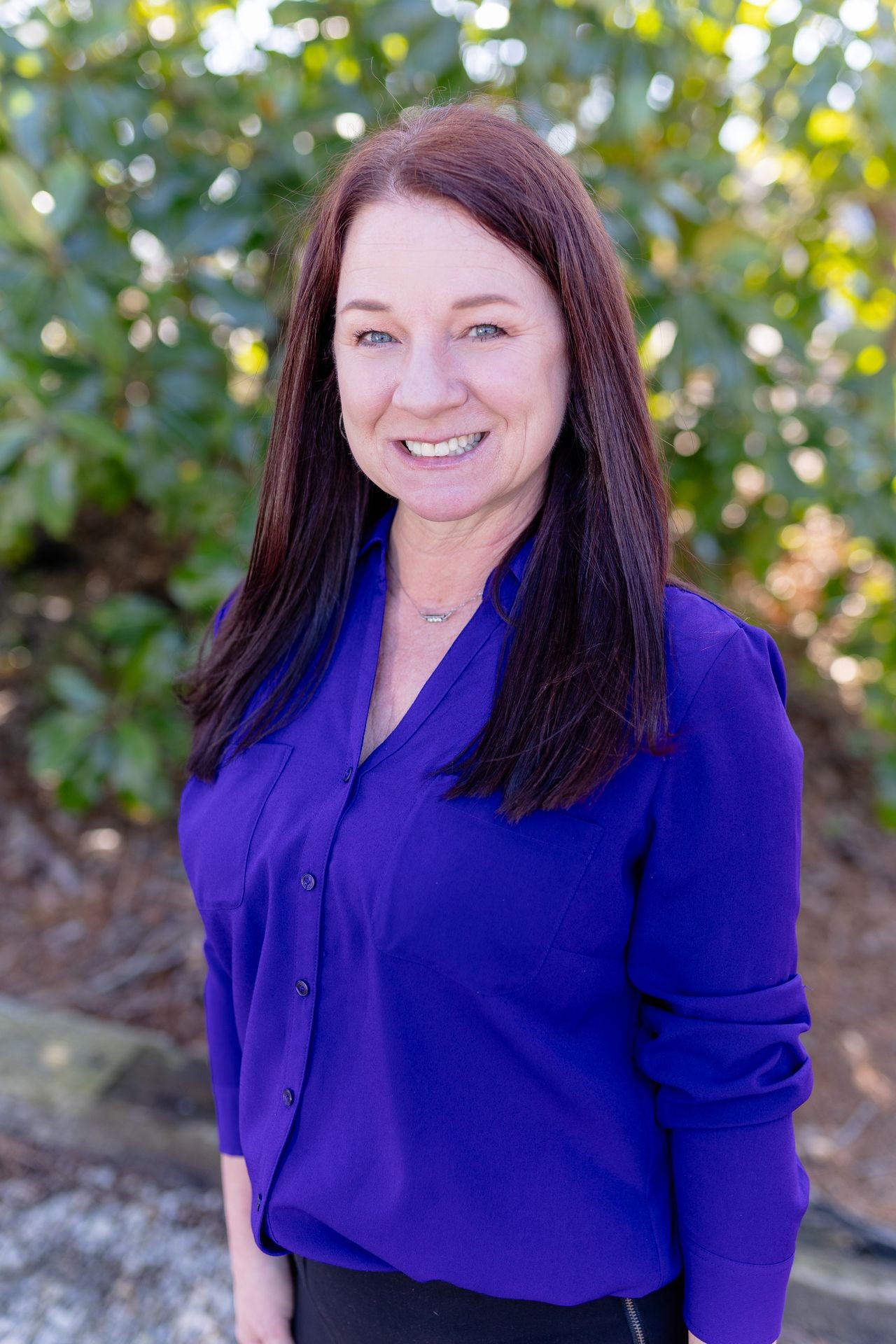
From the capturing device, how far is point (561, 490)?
1168mm

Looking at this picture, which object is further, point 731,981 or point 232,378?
point 232,378

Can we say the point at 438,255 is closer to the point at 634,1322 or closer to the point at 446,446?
the point at 446,446

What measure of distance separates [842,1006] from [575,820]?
7.20ft

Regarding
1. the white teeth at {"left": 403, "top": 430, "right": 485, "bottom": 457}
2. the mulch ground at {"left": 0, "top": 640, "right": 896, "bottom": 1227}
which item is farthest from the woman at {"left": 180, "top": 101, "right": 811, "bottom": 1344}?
the mulch ground at {"left": 0, "top": 640, "right": 896, "bottom": 1227}

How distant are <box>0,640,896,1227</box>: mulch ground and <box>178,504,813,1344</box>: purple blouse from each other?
1.45 meters

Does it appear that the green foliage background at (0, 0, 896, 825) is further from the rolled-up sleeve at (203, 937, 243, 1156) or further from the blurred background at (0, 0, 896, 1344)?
the rolled-up sleeve at (203, 937, 243, 1156)

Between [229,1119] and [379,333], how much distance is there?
3.11 ft

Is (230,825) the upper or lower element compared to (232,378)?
lower

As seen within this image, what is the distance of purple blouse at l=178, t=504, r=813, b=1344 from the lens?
1.02 m

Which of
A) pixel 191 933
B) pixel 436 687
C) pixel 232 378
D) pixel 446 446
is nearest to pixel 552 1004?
pixel 436 687

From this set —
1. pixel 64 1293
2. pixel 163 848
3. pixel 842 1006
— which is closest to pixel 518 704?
pixel 64 1293

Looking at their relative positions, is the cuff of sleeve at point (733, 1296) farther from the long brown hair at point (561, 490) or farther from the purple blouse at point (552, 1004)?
the long brown hair at point (561, 490)

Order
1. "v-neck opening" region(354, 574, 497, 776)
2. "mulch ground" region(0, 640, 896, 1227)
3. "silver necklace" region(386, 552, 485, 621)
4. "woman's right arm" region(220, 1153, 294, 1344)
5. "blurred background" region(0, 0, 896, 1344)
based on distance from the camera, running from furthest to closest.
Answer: "mulch ground" region(0, 640, 896, 1227), "blurred background" region(0, 0, 896, 1344), "woman's right arm" region(220, 1153, 294, 1344), "silver necklace" region(386, 552, 485, 621), "v-neck opening" region(354, 574, 497, 776)

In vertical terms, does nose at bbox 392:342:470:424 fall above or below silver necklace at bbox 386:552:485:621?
above
